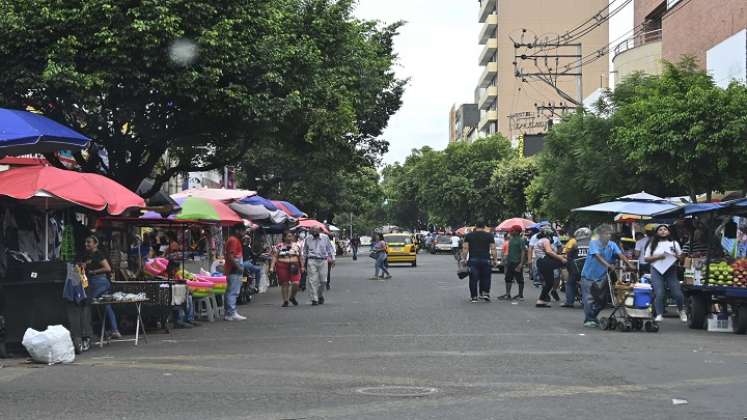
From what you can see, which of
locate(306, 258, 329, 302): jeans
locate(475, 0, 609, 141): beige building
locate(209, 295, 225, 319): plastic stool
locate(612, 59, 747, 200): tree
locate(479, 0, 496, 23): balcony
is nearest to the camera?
locate(209, 295, 225, 319): plastic stool

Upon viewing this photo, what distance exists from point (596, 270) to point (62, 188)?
8.60m

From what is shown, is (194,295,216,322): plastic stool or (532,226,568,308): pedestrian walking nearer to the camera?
(194,295,216,322): plastic stool

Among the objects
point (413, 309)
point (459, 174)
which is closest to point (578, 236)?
point (413, 309)

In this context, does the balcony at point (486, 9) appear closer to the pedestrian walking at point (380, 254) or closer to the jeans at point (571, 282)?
the pedestrian walking at point (380, 254)

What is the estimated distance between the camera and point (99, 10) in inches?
717

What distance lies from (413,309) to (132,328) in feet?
20.6

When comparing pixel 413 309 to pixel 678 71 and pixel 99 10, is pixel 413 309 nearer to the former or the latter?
pixel 99 10

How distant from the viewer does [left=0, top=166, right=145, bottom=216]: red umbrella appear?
13.7 metres

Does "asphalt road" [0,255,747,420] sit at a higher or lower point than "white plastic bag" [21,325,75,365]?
lower

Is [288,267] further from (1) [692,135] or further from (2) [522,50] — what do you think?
(2) [522,50]

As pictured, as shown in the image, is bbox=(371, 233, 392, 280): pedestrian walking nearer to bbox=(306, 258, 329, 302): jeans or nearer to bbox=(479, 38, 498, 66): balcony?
bbox=(306, 258, 329, 302): jeans

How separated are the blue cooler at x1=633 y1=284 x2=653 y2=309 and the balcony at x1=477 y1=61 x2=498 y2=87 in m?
84.1

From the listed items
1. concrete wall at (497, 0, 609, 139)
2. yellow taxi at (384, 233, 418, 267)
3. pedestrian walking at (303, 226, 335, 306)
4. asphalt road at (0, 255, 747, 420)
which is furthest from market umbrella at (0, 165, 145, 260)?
concrete wall at (497, 0, 609, 139)

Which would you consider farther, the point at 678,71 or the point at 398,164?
the point at 398,164
